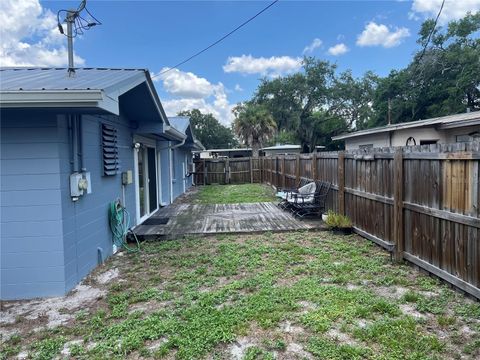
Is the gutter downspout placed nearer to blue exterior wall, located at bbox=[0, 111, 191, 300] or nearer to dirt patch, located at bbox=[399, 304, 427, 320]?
blue exterior wall, located at bbox=[0, 111, 191, 300]

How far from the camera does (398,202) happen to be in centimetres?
468

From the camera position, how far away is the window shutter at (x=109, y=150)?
5277mm

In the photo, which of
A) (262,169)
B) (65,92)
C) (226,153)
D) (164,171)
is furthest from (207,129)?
(65,92)

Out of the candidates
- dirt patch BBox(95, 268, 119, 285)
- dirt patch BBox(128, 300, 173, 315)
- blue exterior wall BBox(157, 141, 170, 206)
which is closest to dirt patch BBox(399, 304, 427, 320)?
dirt patch BBox(128, 300, 173, 315)

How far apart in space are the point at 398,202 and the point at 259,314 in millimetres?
2674

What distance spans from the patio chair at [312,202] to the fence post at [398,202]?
9.71 feet

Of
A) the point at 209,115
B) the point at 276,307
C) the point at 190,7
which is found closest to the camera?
the point at 276,307

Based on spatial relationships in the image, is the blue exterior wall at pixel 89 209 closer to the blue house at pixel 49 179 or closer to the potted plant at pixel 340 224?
the blue house at pixel 49 179

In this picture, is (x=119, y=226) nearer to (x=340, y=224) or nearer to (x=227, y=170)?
(x=340, y=224)

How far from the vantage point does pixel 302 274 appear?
169 inches

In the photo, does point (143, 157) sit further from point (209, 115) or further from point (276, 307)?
point (209, 115)

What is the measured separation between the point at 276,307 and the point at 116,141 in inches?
158

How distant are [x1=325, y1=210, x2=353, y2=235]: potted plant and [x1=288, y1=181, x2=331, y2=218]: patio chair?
4.13 feet

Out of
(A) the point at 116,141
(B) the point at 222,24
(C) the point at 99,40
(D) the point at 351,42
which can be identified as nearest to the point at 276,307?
(A) the point at 116,141
